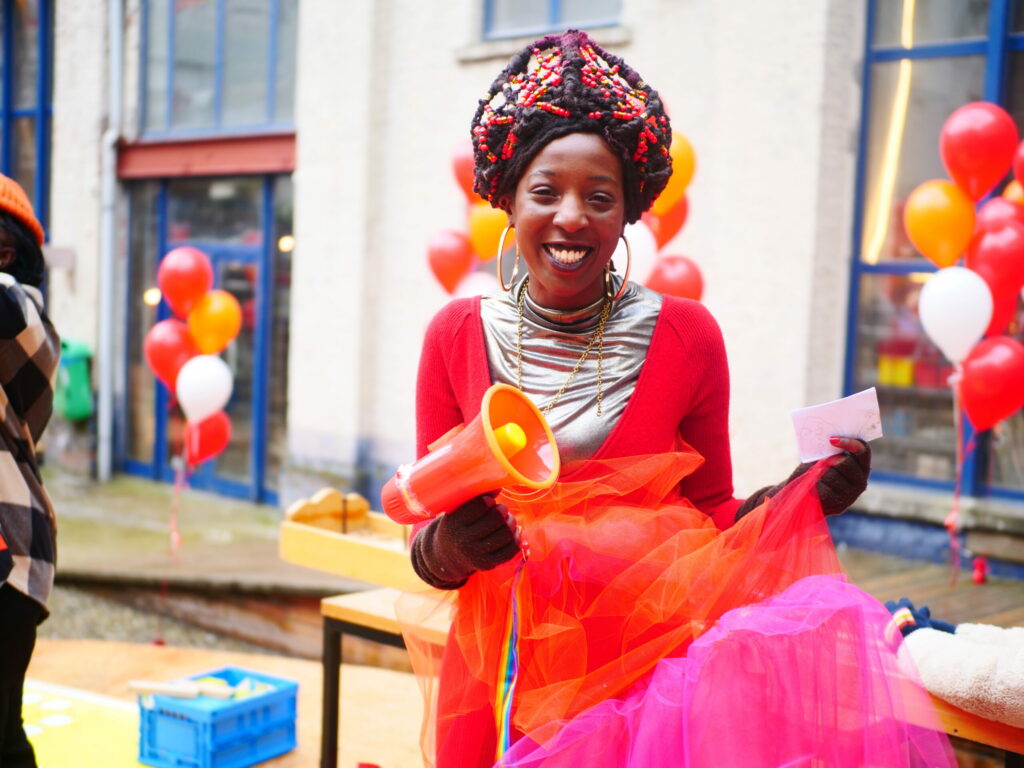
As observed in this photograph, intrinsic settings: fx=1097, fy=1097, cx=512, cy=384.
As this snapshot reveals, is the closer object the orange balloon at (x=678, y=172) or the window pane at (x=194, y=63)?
the orange balloon at (x=678, y=172)

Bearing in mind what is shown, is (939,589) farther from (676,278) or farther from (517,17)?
(517,17)

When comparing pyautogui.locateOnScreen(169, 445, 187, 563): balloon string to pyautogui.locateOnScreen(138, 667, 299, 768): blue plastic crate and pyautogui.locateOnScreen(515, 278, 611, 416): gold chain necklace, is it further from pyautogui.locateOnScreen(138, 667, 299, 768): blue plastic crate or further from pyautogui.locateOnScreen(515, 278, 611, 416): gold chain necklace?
pyautogui.locateOnScreen(515, 278, 611, 416): gold chain necklace

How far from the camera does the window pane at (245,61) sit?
8922mm

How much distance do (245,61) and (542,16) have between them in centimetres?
310

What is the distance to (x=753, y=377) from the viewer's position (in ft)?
19.7

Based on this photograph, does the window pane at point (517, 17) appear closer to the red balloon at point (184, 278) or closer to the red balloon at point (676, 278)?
the red balloon at point (184, 278)

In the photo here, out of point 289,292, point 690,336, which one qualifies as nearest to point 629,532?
point 690,336

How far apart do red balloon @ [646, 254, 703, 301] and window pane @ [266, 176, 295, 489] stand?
4.87m

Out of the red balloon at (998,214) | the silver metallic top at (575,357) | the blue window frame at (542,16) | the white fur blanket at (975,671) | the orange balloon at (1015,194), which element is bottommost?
the white fur blanket at (975,671)

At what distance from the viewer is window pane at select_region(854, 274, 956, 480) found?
5.91 meters

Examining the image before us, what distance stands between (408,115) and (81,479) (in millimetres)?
4832

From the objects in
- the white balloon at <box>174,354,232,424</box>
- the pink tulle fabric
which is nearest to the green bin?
the white balloon at <box>174,354,232,424</box>

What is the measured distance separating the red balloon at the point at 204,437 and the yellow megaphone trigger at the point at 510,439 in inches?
185

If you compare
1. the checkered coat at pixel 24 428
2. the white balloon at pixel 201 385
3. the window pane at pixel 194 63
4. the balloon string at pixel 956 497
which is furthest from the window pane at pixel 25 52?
the balloon string at pixel 956 497
